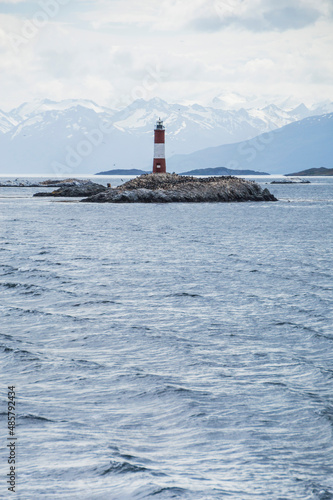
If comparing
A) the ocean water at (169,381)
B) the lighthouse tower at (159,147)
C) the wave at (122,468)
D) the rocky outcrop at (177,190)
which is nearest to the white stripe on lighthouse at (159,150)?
the lighthouse tower at (159,147)

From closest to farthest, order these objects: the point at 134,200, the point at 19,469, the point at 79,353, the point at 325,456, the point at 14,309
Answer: the point at 19,469
the point at 325,456
the point at 79,353
the point at 14,309
the point at 134,200

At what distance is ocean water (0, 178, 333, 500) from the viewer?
8.76 m

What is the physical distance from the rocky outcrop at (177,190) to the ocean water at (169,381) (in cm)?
6495

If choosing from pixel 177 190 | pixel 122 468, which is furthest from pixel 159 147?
pixel 122 468

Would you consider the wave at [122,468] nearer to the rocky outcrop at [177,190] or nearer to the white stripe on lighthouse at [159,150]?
the rocky outcrop at [177,190]

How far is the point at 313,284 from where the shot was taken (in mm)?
25156

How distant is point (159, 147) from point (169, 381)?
270ft

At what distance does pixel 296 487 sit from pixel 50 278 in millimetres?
18942

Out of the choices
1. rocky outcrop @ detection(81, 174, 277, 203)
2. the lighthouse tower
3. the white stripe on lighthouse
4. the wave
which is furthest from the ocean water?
rocky outcrop @ detection(81, 174, 277, 203)

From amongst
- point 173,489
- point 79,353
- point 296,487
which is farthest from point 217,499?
point 79,353

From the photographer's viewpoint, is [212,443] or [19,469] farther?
[212,443]

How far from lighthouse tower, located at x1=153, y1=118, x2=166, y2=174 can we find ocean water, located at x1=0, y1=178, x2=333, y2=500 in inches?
2523

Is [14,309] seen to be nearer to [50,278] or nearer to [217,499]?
[50,278]

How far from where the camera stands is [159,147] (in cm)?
9312
